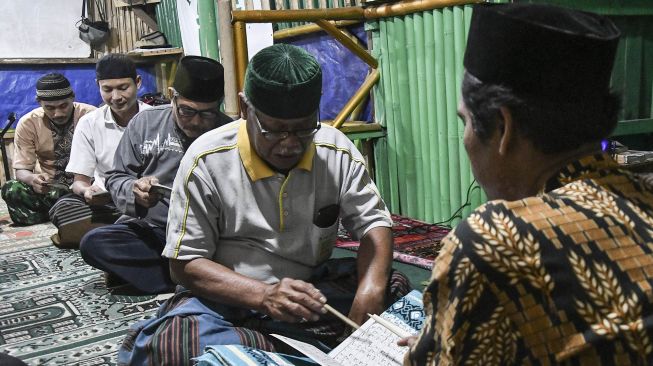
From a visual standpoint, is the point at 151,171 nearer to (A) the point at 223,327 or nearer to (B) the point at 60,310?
(B) the point at 60,310

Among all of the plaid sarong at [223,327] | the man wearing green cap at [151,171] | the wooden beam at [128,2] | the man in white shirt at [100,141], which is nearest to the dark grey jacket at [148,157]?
the man wearing green cap at [151,171]

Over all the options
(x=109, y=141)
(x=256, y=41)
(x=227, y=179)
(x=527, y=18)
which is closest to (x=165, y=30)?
(x=256, y=41)

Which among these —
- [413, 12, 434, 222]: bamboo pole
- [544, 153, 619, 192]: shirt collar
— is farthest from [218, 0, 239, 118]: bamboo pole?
[544, 153, 619, 192]: shirt collar

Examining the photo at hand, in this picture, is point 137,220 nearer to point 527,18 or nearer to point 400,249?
point 400,249

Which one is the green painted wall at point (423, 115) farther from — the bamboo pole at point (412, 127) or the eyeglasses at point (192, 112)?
the eyeglasses at point (192, 112)

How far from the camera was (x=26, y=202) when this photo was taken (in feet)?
18.9

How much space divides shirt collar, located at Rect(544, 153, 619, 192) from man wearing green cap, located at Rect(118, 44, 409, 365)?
3.22 feet

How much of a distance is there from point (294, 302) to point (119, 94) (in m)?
3.05

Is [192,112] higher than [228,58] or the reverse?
the reverse

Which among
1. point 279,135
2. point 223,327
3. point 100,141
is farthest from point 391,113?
point 223,327

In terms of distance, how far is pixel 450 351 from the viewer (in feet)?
3.38

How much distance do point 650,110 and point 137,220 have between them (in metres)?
3.77

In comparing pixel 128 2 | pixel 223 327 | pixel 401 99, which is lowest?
pixel 223 327

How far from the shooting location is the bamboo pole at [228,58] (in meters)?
4.02
